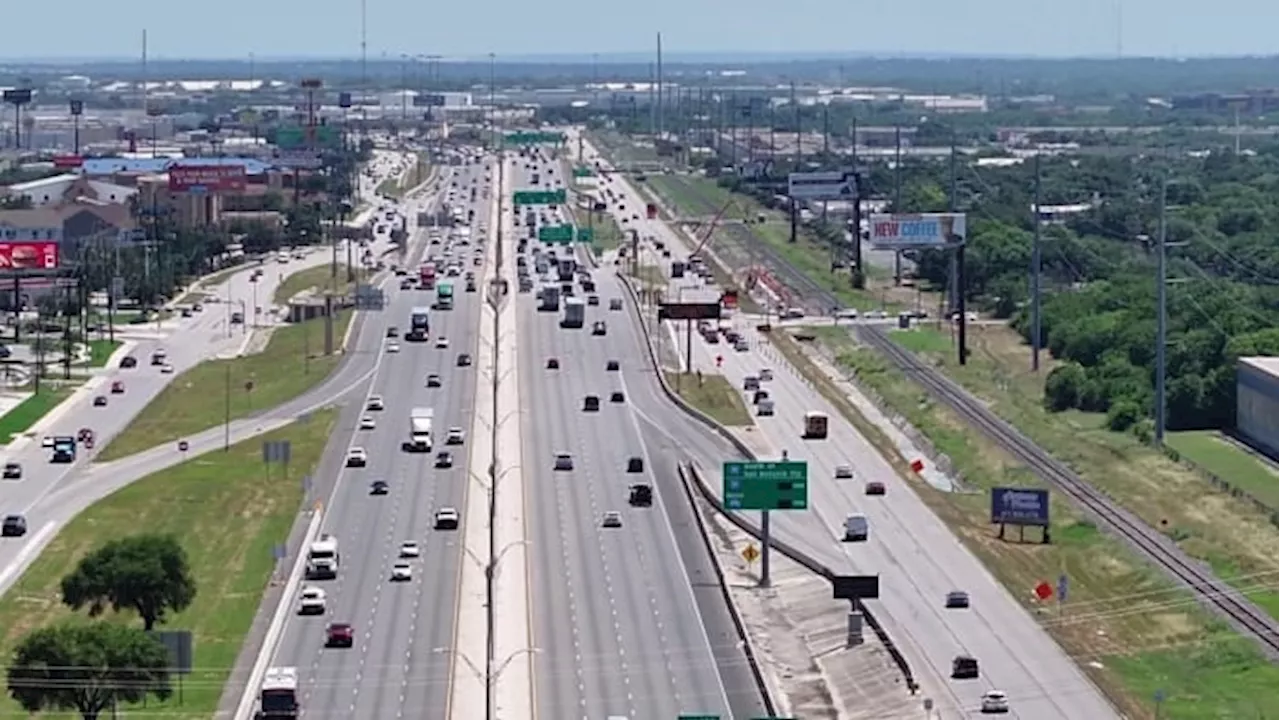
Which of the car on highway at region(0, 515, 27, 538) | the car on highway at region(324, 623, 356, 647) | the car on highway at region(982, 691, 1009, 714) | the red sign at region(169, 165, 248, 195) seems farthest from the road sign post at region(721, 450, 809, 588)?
the red sign at region(169, 165, 248, 195)

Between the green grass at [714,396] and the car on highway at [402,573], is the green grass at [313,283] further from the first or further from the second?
the car on highway at [402,573]

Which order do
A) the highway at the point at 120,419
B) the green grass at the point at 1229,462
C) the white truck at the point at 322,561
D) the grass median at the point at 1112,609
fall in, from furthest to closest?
the green grass at the point at 1229,462 < the highway at the point at 120,419 < the white truck at the point at 322,561 < the grass median at the point at 1112,609

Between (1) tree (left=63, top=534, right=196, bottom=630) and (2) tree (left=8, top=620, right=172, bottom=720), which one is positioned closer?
(2) tree (left=8, top=620, right=172, bottom=720)

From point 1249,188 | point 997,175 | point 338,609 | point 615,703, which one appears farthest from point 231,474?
point 997,175

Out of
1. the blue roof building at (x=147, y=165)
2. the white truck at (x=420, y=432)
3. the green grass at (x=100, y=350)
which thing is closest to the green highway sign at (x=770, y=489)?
the white truck at (x=420, y=432)

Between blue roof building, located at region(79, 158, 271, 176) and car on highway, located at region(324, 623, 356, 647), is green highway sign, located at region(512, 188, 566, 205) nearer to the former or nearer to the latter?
blue roof building, located at region(79, 158, 271, 176)

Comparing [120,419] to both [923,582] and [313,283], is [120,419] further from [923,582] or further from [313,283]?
[313,283]

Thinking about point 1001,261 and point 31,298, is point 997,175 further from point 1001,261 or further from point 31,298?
point 31,298
